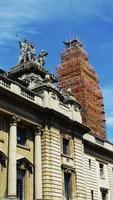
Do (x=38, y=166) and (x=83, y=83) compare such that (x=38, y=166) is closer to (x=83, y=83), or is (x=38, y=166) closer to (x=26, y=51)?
(x=26, y=51)

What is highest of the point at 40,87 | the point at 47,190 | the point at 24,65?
the point at 24,65

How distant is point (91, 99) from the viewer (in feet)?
268

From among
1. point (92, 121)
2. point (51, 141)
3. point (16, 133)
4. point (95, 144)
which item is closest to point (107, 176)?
point (95, 144)

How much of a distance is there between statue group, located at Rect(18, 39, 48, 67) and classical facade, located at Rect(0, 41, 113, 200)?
5.45 meters

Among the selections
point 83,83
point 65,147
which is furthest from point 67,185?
point 83,83

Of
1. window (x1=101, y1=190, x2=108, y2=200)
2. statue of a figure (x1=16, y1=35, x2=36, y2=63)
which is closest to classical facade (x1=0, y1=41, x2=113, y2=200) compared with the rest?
window (x1=101, y1=190, x2=108, y2=200)

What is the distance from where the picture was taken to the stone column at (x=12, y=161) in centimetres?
3031

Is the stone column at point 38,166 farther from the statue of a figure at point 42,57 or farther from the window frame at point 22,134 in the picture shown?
the statue of a figure at point 42,57

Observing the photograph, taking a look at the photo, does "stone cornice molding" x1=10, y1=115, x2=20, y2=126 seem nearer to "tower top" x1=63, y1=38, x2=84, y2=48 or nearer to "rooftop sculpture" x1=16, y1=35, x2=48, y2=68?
"rooftop sculpture" x1=16, y1=35, x2=48, y2=68

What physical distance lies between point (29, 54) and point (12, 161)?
67.1 feet

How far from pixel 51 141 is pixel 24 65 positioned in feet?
45.7

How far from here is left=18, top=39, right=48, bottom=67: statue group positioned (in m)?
48.8

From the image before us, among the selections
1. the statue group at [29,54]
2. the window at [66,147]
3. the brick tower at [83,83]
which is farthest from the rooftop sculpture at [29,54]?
the brick tower at [83,83]

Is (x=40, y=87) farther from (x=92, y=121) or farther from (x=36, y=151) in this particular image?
(x=92, y=121)
